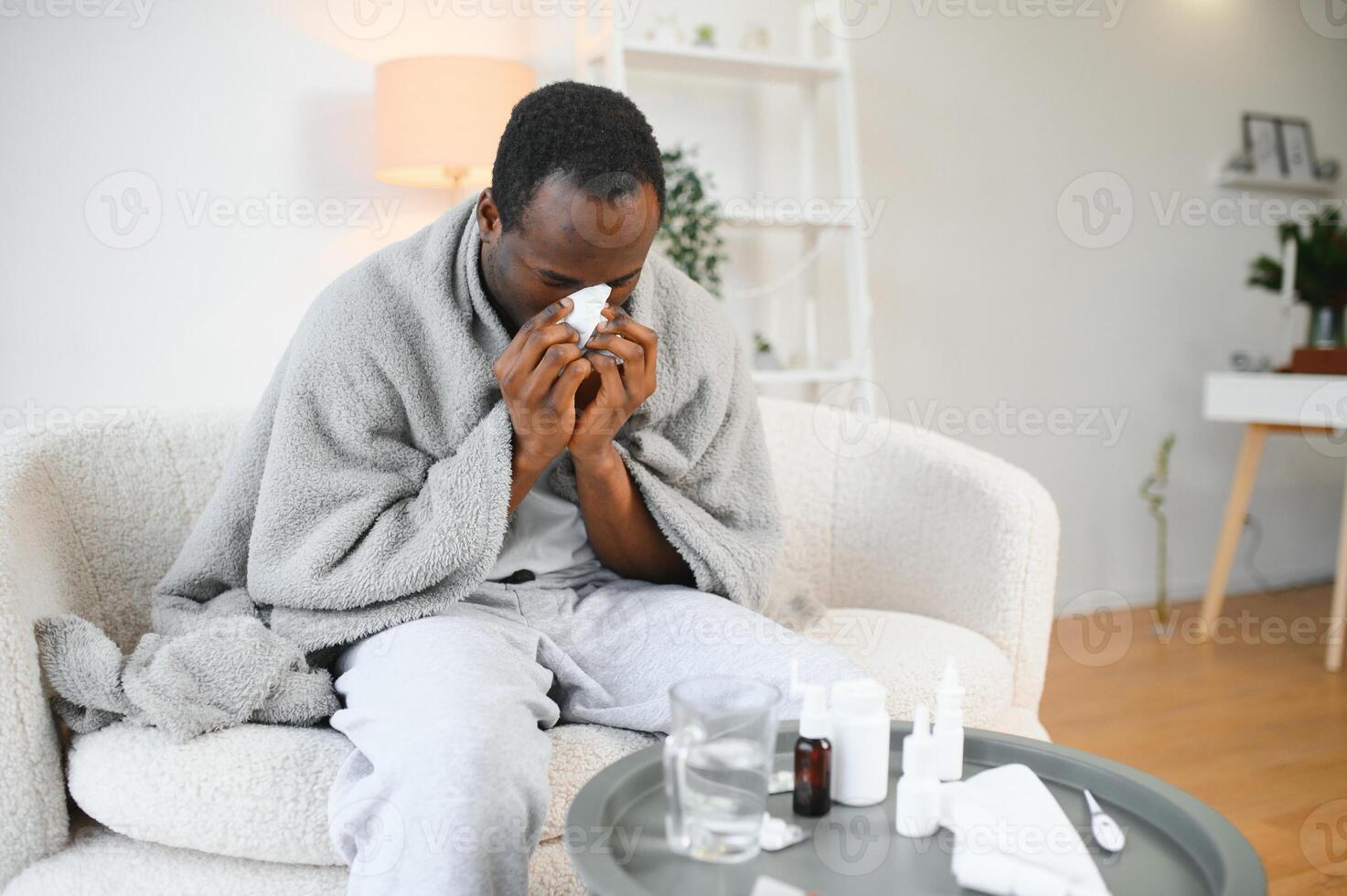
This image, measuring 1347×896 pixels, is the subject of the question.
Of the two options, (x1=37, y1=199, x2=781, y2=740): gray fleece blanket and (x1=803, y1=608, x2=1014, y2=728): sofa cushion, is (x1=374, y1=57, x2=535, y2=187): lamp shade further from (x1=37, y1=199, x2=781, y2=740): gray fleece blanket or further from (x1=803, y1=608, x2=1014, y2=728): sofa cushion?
(x1=803, y1=608, x2=1014, y2=728): sofa cushion

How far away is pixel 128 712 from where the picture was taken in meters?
1.01

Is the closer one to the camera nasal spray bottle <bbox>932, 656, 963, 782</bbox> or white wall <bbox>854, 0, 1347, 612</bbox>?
nasal spray bottle <bbox>932, 656, 963, 782</bbox>

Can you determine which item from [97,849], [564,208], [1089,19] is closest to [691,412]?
[564,208]

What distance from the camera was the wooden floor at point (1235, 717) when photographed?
1.76 meters

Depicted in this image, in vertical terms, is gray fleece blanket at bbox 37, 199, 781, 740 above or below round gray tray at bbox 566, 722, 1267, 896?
above

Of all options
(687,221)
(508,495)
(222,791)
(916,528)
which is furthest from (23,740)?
(687,221)

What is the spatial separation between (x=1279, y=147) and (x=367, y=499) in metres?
3.38

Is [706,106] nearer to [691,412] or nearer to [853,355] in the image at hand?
[853,355]

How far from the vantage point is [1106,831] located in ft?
2.48

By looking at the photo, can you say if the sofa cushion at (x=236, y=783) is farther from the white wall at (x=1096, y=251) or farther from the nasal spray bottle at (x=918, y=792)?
the white wall at (x=1096, y=251)

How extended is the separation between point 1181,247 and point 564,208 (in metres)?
2.91

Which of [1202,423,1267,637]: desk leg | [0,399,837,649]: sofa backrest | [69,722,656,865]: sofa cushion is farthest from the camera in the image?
[1202,423,1267,637]: desk leg

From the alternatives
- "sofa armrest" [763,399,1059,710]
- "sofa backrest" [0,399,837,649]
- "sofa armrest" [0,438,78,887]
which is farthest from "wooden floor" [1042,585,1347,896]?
"sofa armrest" [0,438,78,887]

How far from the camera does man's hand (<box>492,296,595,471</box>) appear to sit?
3.34 feet
